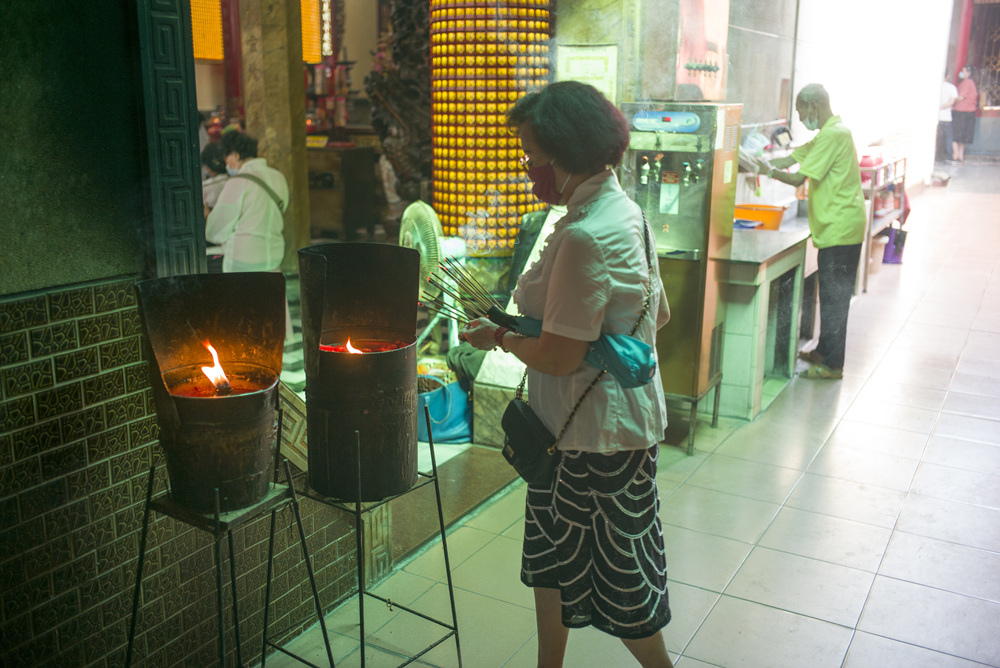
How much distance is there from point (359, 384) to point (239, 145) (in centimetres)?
328

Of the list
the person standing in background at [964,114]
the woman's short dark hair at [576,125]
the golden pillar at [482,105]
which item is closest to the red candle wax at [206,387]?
the woman's short dark hair at [576,125]

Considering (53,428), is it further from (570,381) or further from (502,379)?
(502,379)

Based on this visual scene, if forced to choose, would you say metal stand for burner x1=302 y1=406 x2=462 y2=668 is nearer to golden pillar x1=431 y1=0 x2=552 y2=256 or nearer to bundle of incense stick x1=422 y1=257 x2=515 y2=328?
bundle of incense stick x1=422 y1=257 x2=515 y2=328

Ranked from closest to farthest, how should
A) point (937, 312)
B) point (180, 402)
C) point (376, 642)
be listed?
point (180, 402) < point (376, 642) < point (937, 312)

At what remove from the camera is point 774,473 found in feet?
12.8

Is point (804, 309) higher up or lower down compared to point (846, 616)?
higher up

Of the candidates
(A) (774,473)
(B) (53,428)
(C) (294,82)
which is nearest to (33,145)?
(B) (53,428)

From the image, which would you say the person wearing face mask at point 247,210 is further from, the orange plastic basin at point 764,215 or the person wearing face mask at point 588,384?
the person wearing face mask at point 588,384

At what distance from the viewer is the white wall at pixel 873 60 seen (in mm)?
6922

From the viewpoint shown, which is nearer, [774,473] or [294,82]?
[774,473]

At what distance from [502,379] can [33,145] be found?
247cm

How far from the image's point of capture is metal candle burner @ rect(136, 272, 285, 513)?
1.76 metres

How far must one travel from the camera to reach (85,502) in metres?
1.98

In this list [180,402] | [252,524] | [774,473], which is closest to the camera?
[180,402]
